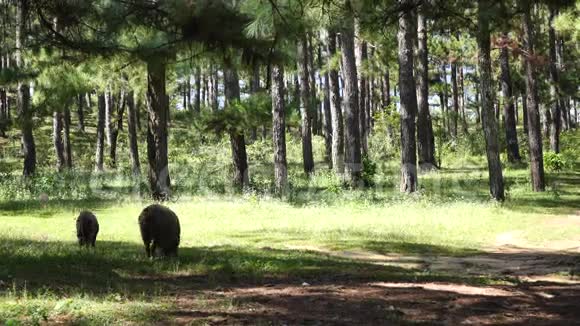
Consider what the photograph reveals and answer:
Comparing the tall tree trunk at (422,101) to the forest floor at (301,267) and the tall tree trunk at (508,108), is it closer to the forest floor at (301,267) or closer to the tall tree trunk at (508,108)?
the tall tree trunk at (508,108)

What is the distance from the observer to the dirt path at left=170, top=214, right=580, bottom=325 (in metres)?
6.02

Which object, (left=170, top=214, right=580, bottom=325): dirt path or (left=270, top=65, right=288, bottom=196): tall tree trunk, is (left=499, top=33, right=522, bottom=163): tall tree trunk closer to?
(left=270, top=65, right=288, bottom=196): tall tree trunk

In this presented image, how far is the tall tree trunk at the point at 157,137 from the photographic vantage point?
19188 mm

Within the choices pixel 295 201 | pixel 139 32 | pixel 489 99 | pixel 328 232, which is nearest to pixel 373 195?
pixel 295 201

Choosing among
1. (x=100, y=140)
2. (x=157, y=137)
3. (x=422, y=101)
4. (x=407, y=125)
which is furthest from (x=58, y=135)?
(x=407, y=125)

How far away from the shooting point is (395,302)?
22.5 ft

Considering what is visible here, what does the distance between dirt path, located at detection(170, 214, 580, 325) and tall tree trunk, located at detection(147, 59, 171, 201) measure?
11334 millimetres

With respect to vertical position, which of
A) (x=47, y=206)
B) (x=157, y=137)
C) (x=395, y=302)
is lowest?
(x=395, y=302)

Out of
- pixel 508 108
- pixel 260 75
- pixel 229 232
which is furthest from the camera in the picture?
pixel 508 108

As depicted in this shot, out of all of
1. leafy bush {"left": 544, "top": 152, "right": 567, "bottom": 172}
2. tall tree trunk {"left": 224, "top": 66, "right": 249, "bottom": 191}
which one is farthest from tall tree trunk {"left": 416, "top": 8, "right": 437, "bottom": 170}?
tall tree trunk {"left": 224, "top": 66, "right": 249, "bottom": 191}

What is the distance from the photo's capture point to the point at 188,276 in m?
9.04

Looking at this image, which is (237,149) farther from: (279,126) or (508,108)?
(508,108)

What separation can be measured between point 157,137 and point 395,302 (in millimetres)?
13909

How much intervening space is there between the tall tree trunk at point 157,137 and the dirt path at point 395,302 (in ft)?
37.2
